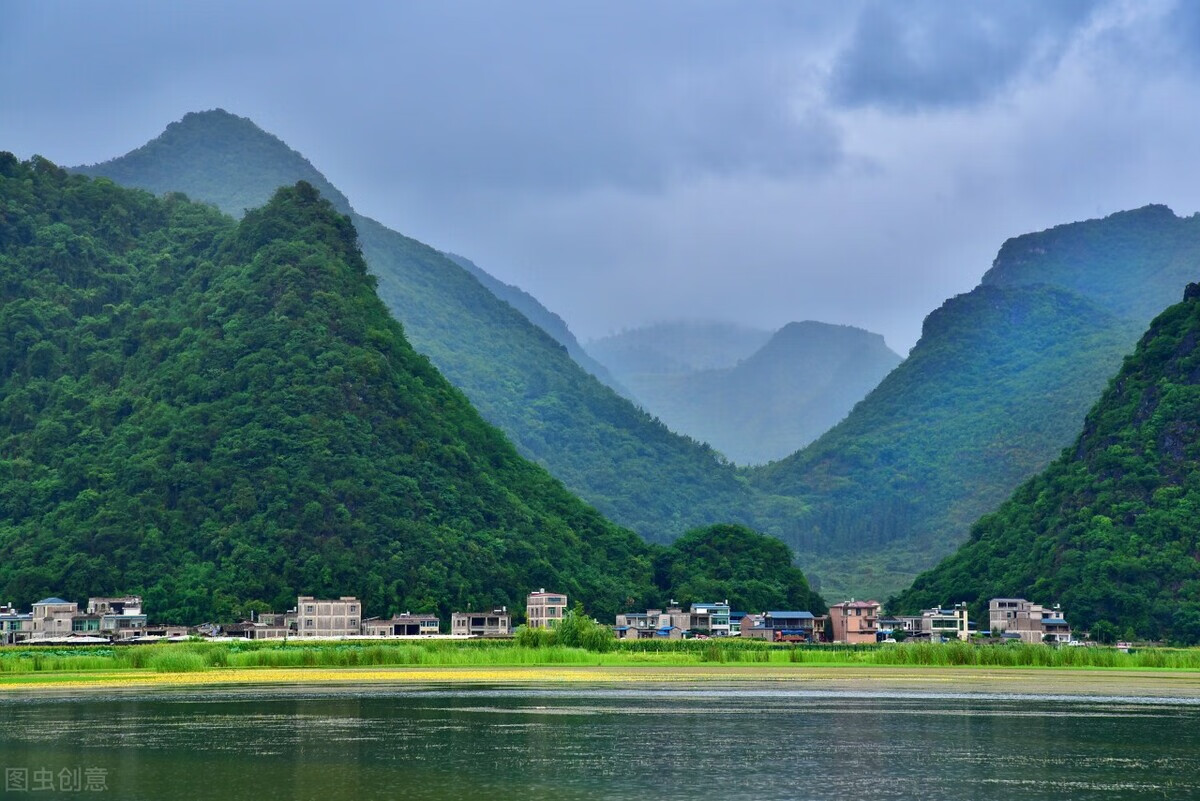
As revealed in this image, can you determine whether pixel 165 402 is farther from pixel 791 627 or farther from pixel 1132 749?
pixel 1132 749

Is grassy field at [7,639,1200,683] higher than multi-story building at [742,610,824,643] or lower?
lower

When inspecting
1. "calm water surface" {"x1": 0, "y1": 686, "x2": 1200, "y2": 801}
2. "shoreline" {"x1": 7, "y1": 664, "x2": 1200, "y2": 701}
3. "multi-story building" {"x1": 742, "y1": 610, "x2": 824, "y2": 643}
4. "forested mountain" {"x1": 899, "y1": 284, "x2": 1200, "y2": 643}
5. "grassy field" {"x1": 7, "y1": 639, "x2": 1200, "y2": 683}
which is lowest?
"calm water surface" {"x1": 0, "y1": 686, "x2": 1200, "y2": 801}

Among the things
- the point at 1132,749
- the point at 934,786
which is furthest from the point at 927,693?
the point at 934,786

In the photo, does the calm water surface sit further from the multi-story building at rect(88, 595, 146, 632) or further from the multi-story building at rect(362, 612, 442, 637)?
the multi-story building at rect(362, 612, 442, 637)

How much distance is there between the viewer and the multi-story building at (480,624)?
160 m

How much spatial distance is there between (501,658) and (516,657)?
1.18 metres

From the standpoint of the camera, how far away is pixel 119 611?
496 ft

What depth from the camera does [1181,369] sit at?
190125mm

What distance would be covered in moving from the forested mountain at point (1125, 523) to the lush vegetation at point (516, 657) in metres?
42.1

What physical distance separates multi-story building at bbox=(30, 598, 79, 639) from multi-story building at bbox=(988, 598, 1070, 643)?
94.3 metres

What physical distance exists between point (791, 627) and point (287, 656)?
80173 millimetres

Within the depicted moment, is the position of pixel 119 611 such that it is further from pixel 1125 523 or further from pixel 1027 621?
pixel 1125 523

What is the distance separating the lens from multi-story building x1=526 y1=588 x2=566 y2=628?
16512 cm

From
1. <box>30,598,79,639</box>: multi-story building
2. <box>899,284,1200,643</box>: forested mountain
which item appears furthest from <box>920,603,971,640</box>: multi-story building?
<box>30,598,79,639</box>: multi-story building
